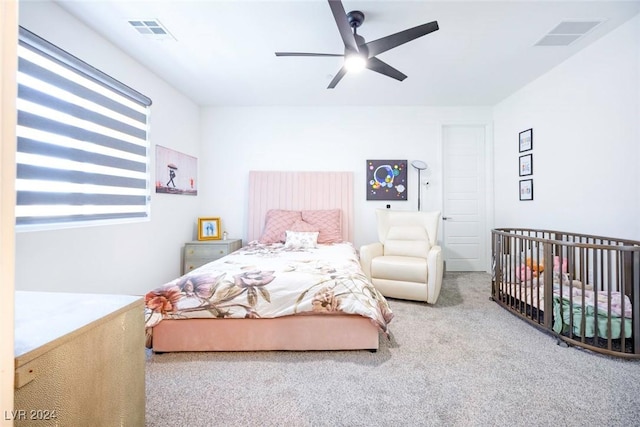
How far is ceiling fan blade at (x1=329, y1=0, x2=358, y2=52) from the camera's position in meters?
1.60

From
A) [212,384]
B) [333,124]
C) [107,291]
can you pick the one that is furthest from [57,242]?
[333,124]

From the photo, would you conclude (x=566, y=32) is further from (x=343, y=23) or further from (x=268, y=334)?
(x=268, y=334)

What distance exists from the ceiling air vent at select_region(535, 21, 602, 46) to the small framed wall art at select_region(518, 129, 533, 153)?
41.3 inches

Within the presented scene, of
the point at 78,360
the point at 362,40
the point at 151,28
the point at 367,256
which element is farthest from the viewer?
the point at 367,256

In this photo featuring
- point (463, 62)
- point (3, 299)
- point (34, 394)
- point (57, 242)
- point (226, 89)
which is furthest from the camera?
point (226, 89)

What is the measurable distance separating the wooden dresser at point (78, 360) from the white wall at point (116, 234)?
3.65 ft

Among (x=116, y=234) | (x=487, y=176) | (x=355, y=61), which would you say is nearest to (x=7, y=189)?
(x=355, y=61)

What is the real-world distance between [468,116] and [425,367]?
3748 millimetres

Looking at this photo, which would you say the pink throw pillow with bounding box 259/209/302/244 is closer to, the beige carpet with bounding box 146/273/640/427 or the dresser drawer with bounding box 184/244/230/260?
the dresser drawer with bounding box 184/244/230/260

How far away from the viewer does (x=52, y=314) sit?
867mm

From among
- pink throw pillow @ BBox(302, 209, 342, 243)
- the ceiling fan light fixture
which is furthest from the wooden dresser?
pink throw pillow @ BBox(302, 209, 342, 243)

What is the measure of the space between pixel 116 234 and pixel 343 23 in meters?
2.61

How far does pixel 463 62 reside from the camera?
2779 millimetres

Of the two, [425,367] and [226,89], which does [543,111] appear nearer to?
[425,367]
